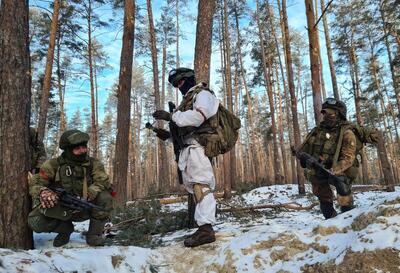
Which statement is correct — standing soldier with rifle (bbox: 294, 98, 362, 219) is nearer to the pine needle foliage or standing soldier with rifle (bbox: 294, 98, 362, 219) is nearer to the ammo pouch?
the pine needle foliage

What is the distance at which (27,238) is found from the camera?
11.2ft

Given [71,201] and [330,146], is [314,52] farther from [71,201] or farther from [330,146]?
[71,201]

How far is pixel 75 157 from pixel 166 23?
26569 mm

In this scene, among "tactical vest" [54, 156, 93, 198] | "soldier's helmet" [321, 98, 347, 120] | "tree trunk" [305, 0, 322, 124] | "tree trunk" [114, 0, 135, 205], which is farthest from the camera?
"tree trunk" [114, 0, 135, 205]

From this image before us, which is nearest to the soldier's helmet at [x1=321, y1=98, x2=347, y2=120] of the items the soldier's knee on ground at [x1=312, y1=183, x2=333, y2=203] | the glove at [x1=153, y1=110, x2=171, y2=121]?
the soldier's knee on ground at [x1=312, y1=183, x2=333, y2=203]

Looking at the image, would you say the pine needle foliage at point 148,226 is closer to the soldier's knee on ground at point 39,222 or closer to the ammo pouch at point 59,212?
the ammo pouch at point 59,212

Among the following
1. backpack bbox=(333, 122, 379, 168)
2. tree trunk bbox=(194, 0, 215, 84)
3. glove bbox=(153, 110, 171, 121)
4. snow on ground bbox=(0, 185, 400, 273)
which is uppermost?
tree trunk bbox=(194, 0, 215, 84)

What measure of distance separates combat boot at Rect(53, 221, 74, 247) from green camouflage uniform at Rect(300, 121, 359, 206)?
333 cm

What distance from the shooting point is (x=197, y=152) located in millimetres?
3646

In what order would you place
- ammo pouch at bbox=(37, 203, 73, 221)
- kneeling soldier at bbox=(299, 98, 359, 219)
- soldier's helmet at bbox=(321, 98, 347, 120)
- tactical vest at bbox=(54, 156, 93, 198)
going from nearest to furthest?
ammo pouch at bbox=(37, 203, 73, 221) → tactical vest at bbox=(54, 156, 93, 198) → kneeling soldier at bbox=(299, 98, 359, 219) → soldier's helmet at bbox=(321, 98, 347, 120)

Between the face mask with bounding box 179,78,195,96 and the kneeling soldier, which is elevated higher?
the face mask with bounding box 179,78,195,96

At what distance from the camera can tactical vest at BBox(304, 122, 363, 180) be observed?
15.1ft

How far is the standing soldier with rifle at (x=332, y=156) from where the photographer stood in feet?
14.8

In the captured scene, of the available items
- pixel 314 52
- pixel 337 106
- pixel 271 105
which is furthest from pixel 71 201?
pixel 271 105
